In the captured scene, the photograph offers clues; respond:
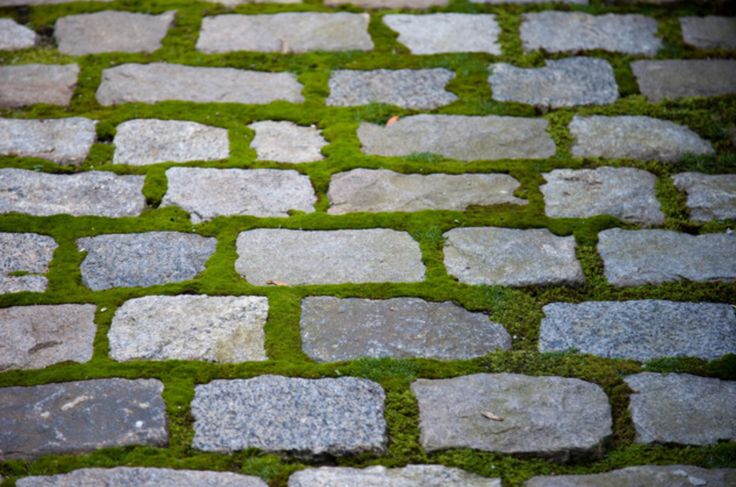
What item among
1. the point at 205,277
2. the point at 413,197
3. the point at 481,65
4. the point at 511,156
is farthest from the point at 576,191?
the point at 205,277

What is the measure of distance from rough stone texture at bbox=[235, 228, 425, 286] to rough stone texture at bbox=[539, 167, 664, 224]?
2.12 ft

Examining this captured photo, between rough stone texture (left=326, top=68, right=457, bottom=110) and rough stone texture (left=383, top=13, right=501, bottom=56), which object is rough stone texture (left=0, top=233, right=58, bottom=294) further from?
rough stone texture (left=383, top=13, right=501, bottom=56)

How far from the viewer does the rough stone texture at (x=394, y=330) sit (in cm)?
309

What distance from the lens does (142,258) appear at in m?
3.45

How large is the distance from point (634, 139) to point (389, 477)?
2.15 metres

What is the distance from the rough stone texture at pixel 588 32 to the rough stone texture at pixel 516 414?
234cm

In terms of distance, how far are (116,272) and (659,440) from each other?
185 cm

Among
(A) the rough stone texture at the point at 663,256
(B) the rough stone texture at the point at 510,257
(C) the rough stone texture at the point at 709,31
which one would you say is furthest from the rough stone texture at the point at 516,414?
(C) the rough stone texture at the point at 709,31

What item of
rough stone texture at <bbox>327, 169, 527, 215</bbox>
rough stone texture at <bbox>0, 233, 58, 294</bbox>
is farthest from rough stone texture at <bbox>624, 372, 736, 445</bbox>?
rough stone texture at <bbox>0, 233, 58, 294</bbox>

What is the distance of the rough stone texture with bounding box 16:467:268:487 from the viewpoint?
2578 millimetres

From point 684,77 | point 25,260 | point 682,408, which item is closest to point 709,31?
point 684,77

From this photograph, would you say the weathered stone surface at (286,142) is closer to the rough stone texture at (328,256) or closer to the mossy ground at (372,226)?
the mossy ground at (372,226)

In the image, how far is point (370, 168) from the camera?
3967 millimetres

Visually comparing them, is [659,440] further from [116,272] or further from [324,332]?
[116,272]
